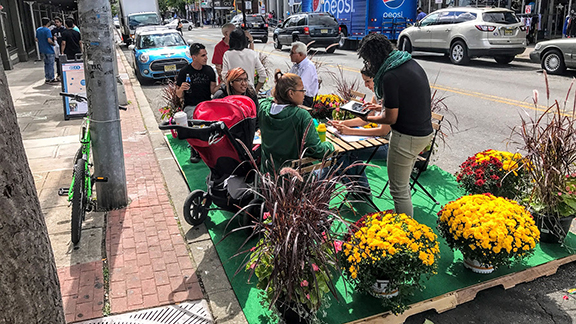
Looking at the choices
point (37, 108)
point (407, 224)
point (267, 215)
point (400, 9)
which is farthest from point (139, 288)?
point (400, 9)

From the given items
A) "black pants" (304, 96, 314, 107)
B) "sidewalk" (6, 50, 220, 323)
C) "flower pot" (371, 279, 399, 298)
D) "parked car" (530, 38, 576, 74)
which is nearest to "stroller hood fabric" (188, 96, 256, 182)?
"sidewalk" (6, 50, 220, 323)

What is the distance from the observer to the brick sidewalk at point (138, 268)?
3859 mm

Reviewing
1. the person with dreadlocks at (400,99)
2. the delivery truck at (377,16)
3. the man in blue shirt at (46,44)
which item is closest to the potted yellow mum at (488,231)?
the person with dreadlocks at (400,99)

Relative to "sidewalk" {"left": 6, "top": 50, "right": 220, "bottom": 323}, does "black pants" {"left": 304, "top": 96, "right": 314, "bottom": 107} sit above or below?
above

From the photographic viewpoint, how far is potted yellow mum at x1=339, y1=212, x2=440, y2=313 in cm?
341

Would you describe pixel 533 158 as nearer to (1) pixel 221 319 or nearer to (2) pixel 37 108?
(1) pixel 221 319

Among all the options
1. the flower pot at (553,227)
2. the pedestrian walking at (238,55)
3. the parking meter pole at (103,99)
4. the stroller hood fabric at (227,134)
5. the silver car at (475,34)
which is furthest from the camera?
the silver car at (475,34)

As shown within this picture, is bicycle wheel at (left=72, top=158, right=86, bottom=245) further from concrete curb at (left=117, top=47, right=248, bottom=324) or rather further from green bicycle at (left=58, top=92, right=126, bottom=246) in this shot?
concrete curb at (left=117, top=47, right=248, bottom=324)

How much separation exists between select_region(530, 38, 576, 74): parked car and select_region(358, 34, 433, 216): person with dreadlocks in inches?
482

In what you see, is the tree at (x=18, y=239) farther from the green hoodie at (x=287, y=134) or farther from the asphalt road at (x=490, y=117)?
the asphalt road at (x=490, y=117)

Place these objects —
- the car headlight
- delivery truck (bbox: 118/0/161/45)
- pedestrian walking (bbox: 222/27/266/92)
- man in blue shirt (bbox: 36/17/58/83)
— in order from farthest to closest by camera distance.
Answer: delivery truck (bbox: 118/0/161/45) < the car headlight < man in blue shirt (bbox: 36/17/58/83) < pedestrian walking (bbox: 222/27/266/92)

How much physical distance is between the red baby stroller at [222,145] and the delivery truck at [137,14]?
24.2 meters

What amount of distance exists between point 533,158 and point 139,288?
3627 millimetres

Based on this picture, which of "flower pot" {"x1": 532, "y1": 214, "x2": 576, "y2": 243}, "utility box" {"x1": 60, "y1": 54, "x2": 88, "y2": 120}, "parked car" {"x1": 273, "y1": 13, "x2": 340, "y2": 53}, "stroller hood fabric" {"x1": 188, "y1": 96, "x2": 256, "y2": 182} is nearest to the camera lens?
"flower pot" {"x1": 532, "y1": 214, "x2": 576, "y2": 243}
